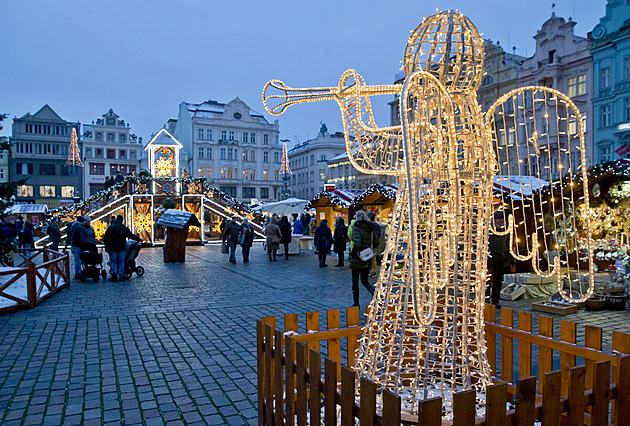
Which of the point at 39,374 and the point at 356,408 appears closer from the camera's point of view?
the point at 356,408

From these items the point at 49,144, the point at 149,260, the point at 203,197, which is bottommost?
the point at 149,260

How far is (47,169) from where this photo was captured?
168 feet

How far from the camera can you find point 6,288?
7926mm

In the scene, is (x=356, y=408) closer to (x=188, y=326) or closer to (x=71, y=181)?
(x=188, y=326)

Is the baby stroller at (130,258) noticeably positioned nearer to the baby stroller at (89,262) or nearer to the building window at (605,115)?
the baby stroller at (89,262)

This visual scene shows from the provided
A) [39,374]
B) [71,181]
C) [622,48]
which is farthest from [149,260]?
[71,181]

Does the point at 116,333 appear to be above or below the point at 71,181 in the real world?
below

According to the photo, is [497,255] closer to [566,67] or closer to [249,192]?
[566,67]

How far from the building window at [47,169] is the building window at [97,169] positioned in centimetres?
374

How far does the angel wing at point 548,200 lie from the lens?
10.7ft

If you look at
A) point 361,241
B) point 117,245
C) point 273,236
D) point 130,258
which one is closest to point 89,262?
point 117,245

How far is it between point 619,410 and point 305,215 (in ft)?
75.2

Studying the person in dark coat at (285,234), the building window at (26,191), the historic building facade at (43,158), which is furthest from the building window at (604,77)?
the building window at (26,191)

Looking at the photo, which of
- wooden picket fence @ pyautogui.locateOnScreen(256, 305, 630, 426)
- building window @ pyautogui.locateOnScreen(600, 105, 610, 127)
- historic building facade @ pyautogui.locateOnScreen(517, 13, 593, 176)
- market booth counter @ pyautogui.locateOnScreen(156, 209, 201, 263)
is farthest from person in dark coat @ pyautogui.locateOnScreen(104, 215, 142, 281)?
building window @ pyautogui.locateOnScreen(600, 105, 610, 127)
